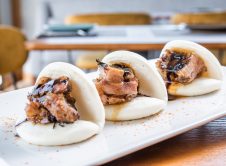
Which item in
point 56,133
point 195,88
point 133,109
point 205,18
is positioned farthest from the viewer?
point 205,18

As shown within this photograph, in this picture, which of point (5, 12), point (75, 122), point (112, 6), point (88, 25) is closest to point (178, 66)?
point (75, 122)

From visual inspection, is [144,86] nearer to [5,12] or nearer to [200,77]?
[200,77]

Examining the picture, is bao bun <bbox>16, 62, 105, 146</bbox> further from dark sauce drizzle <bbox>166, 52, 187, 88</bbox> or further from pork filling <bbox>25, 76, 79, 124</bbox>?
dark sauce drizzle <bbox>166, 52, 187, 88</bbox>

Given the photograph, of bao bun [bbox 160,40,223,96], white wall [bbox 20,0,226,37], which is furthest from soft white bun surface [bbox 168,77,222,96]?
white wall [bbox 20,0,226,37]

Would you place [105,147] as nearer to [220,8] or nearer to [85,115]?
[85,115]

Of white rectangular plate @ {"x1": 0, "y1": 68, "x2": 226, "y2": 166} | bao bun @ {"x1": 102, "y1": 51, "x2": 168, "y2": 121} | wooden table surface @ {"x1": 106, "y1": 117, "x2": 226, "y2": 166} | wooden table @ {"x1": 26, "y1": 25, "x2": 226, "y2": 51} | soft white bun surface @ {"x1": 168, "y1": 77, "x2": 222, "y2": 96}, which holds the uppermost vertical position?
bao bun @ {"x1": 102, "y1": 51, "x2": 168, "y2": 121}
